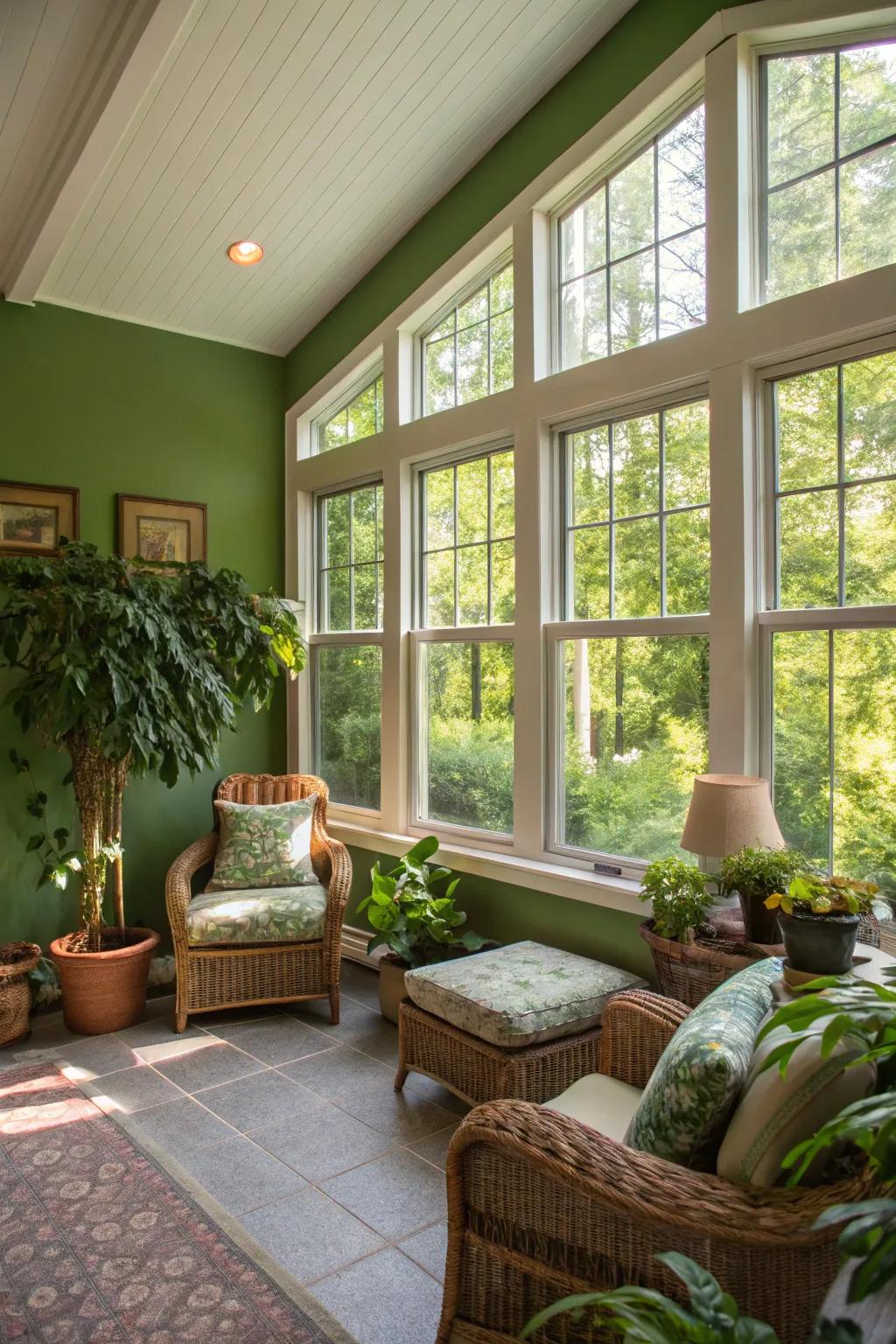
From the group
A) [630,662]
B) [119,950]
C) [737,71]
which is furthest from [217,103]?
[119,950]

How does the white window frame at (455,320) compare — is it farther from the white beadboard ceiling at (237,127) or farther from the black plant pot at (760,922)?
the black plant pot at (760,922)

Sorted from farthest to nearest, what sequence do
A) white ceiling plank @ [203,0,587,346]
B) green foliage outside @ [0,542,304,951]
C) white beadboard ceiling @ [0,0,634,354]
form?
1. green foliage outside @ [0,542,304,951]
2. white ceiling plank @ [203,0,587,346]
3. white beadboard ceiling @ [0,0,634,354]

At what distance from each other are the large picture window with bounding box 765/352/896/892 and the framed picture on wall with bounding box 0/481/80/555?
2.93 metres

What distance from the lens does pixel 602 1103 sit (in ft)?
6.57

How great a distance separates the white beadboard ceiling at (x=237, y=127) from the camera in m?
2.87

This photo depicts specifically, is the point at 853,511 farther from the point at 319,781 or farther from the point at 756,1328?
the point at 319,781

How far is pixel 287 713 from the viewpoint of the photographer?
190 inches

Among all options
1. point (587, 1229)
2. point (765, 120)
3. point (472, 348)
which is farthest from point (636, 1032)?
point (472, 348)

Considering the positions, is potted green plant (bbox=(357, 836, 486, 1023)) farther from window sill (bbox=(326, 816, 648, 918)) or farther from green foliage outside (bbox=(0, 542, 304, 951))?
green foliage outside (bbox=(0, 542, 304, 951))

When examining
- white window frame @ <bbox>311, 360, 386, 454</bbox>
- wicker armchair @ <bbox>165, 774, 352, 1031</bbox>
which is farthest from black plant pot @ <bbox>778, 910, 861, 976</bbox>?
white window frame @ <bbox>311, 360, 386, 454</bbox>

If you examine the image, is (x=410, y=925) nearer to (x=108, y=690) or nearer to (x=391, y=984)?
(x=391, y=984)

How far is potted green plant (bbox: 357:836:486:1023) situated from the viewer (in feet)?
11.1

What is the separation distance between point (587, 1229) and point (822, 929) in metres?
0.65

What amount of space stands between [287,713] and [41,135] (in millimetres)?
2729
